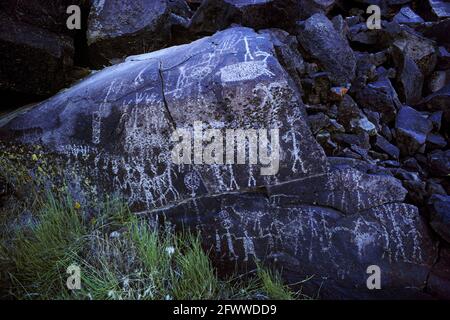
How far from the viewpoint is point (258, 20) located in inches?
146

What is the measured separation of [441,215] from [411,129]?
1.12 meters

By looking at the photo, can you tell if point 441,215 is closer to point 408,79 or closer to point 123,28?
point 408,79

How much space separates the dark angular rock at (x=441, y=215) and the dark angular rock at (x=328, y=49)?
150cm

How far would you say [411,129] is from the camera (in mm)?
3281

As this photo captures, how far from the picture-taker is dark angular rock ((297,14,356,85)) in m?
3.63

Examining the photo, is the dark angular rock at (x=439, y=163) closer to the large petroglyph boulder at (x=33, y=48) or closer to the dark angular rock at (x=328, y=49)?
the dark angular rock at (x=328, y=49)

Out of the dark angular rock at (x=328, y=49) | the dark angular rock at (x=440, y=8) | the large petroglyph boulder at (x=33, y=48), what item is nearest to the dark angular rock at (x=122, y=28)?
the large petroglyph boulder at (x=33, y=48)

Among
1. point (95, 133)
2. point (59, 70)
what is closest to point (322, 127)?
point (95, 133)

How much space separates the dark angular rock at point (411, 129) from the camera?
3178 mm
